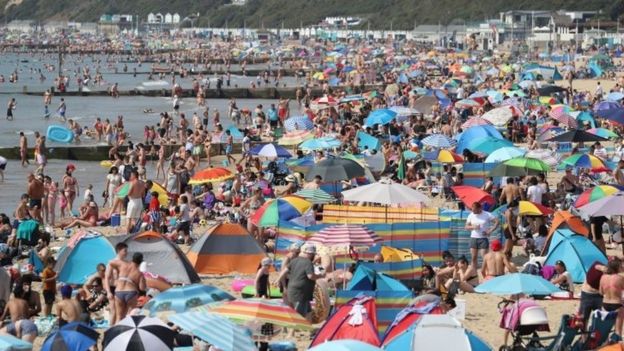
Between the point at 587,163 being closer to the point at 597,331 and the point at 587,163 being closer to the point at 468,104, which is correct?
the point at 597,331

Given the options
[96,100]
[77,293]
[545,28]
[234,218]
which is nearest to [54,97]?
[96,100]

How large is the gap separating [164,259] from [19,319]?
2637 millimetres

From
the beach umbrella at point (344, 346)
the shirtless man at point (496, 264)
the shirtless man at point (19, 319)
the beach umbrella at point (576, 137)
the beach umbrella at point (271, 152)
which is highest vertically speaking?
the beach umbrella at point (576, 137)

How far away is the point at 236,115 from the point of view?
38125 millimetres

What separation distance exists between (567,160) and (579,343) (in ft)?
29.6

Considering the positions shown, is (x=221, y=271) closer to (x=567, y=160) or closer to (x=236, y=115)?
(x=567, y=160)

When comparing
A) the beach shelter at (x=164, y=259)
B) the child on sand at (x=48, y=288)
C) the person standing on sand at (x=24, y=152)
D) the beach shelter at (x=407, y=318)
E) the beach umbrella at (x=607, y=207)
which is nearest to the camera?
the beach shelter at (x=407, y=318)

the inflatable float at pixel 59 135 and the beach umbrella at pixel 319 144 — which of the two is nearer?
the beach umbrella at pixel 319 144

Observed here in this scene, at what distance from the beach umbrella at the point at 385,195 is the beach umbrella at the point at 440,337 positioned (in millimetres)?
5496

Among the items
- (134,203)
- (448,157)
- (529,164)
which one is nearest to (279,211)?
(134,203)

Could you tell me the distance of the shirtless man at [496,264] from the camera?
12.5 metres

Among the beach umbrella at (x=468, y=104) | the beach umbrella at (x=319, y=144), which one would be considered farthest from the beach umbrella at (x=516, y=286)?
the beach umbrella at (x=468, y=104)

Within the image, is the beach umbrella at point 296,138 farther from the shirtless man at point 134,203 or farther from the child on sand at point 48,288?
the child on sand at point 48,288

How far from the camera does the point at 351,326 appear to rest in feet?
30.2
